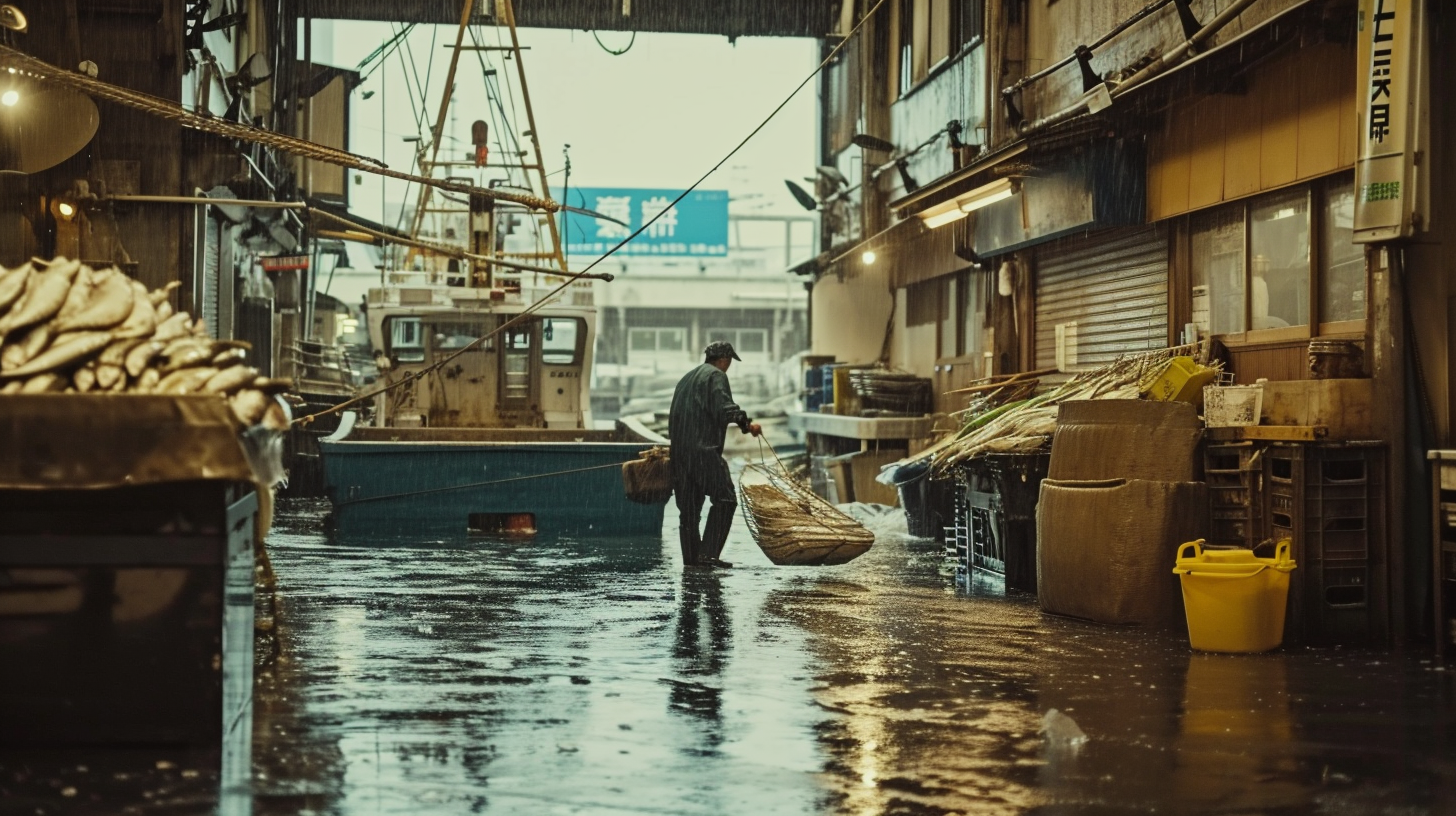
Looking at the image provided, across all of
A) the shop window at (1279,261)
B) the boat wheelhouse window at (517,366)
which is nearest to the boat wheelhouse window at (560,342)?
the boat wheelhouse window at (517,366)

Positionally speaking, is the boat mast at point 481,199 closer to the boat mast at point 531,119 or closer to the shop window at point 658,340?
the boat mast at point 531,119

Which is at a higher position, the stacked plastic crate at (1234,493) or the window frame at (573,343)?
the window frame at (573,343)

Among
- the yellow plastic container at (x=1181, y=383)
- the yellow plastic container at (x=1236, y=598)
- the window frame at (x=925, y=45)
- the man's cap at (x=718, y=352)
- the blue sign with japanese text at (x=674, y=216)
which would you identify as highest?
the blue sign with japanese text at (x=674, y=216)

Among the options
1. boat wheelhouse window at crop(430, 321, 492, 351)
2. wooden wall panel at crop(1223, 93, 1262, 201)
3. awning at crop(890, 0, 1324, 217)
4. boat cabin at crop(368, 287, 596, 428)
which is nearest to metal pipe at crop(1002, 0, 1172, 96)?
awning at crop(890, 0, 1324, 217)

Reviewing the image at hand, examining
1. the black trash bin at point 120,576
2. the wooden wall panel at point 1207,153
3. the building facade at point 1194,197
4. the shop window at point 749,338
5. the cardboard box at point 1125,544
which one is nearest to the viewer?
the black trash bin at point 120,576

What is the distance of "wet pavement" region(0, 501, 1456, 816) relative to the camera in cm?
511

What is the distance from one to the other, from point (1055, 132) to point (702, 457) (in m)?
4.33

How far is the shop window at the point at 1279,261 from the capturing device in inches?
424

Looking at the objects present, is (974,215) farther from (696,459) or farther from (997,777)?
(997,777)

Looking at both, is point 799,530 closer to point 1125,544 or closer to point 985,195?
point 1125,544

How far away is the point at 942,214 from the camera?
15797mm

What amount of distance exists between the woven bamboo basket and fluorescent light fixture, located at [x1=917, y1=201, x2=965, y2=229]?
4348 mm

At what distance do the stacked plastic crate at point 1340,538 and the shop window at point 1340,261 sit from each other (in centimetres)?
154

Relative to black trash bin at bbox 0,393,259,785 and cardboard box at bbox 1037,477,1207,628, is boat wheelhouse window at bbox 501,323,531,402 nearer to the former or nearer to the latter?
cardboard box at bbox 1037,477,1207,628
